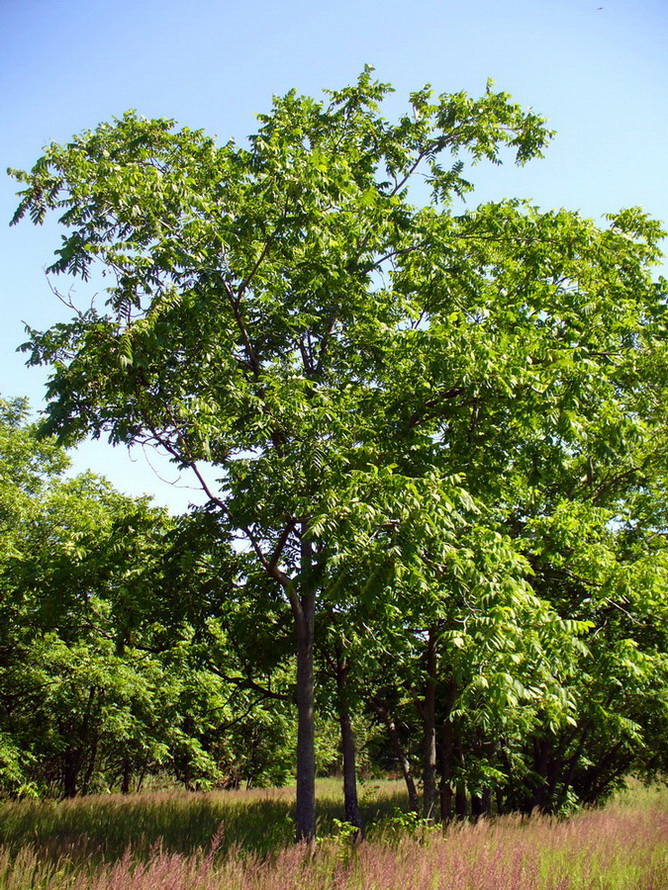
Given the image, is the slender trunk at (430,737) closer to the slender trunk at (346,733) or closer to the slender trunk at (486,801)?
the slender trunk at (346,733)

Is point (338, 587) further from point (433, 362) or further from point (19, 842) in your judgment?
point (19, 842)

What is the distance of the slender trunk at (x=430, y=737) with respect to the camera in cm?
1283

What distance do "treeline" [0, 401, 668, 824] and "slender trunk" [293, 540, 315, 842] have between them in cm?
80

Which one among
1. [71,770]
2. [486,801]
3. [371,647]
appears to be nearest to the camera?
[371,647]

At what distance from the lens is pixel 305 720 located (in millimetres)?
9891

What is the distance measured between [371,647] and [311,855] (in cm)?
305

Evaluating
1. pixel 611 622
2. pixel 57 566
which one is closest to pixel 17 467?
pixel 57 566

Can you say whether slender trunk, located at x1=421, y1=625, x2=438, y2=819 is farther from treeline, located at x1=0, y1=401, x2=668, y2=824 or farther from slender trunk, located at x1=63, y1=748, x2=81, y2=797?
slender trunk, located at x1=63, y1=748, x2=81, y2=797

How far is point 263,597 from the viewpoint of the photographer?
11.2 meters

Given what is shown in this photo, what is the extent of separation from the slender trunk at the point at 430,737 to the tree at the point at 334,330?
3998 millimetres

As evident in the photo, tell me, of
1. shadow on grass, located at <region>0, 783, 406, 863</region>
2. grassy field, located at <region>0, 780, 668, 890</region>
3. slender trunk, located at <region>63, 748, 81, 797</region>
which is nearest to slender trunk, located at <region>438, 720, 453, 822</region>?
shadow on grass, located at <region>0, 783, 406, 863</region>

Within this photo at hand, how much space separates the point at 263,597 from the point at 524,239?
7928 millimetres

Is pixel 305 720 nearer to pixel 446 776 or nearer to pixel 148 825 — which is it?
pixel 148 825

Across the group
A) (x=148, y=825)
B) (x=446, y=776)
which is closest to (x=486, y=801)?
(x=446, y=776)
